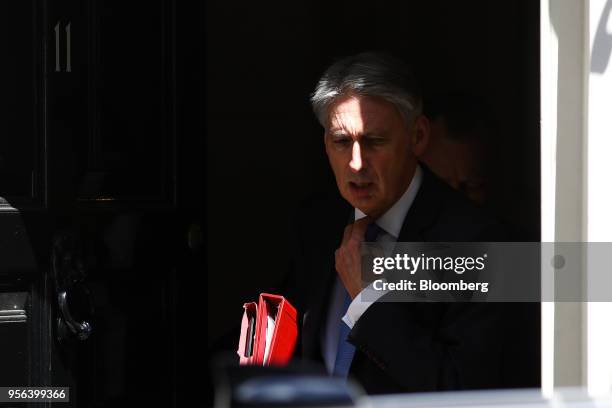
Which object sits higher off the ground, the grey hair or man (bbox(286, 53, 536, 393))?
the grey hair

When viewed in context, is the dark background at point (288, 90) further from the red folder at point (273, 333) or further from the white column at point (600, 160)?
the white column at point (600, 160)

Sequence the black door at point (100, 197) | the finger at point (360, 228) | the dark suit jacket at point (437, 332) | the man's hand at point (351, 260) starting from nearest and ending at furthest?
the dark suit jacket at point (437, 332), the man's hand at point (351, 260), the finger at point (360, 228), the black door at point (100, 197)

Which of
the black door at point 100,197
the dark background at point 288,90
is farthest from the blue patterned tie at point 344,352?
the dark background at point 288,90

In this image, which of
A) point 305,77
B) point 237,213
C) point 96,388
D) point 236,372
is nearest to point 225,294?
point 237,213

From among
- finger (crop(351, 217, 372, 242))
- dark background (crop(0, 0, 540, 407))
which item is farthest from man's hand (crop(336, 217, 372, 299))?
dark background (crop(0, 0, 540, 407))

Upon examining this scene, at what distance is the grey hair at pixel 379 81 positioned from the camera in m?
2.82

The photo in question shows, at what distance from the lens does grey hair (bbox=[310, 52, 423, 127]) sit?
2.82 meters

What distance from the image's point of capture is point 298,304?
303cm

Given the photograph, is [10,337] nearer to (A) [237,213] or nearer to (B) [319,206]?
(B) [319,206]

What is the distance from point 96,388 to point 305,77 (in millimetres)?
2958

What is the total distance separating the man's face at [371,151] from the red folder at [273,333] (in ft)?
1.19

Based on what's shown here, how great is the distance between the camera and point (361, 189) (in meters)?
2.85

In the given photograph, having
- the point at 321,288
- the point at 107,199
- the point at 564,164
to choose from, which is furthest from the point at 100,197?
the point at 564,164

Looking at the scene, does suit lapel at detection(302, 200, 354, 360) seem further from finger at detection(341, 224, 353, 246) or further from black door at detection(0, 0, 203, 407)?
black door at detection(0, 0, 203, 407)
